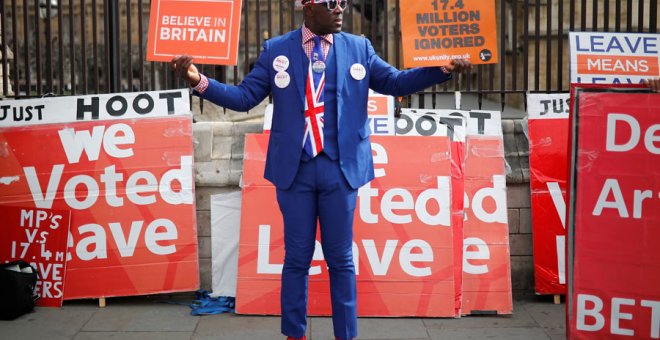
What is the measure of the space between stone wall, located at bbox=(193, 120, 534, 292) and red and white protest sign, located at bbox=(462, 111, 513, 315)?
255 millimetres

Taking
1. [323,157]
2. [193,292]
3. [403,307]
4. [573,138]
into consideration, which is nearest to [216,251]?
[193,292]

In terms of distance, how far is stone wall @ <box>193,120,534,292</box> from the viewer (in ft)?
18.4

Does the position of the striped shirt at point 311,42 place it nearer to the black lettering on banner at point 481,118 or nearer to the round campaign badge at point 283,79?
the round campaign badge at point 283,79

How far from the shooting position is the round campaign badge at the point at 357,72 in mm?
4059

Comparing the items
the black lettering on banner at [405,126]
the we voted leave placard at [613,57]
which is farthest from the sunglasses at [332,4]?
the we voted leave placard at [613,57]

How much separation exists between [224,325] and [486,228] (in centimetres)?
190

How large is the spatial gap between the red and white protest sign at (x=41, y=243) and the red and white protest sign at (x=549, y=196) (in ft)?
10.9

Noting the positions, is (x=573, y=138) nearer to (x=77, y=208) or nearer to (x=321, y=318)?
(x=321, y=318)

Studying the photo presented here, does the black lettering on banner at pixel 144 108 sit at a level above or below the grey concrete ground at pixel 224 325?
above

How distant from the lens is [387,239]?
5203 millimetres

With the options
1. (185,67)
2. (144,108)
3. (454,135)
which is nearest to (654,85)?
(454,135)

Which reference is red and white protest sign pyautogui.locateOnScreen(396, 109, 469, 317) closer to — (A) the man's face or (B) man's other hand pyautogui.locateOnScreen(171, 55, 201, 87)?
(A) the man's face

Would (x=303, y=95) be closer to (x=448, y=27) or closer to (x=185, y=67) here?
(x=185, y=67)

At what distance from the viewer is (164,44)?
4.93 m
